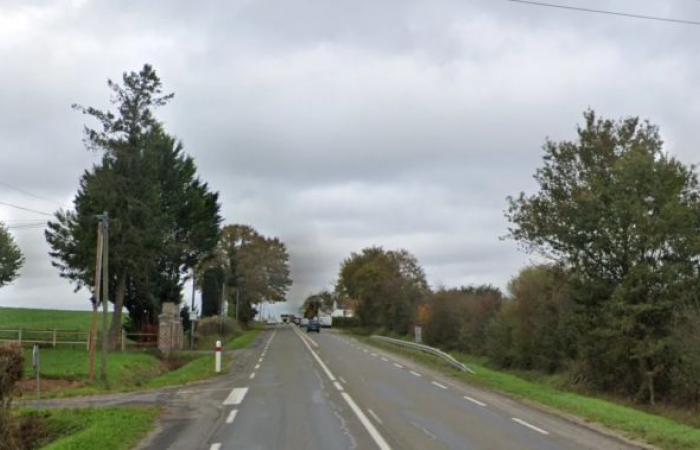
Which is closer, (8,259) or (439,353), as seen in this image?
(439,353)

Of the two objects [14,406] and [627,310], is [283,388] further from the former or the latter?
[627,310]

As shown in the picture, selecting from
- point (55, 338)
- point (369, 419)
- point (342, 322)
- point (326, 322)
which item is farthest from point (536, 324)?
point (342, 322)

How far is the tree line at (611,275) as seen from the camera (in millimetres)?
27859

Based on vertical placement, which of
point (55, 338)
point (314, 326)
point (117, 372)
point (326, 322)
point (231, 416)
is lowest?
point (117, 372)

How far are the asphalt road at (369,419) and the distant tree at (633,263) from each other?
25.0ft

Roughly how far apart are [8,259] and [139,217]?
3064cm

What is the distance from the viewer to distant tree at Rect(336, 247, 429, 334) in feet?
234

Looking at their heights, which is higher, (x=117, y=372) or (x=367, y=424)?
(x=367, y=424)

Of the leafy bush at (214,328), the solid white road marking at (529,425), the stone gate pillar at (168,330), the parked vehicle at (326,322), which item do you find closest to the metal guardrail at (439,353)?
the solid white road marking at (529,425)

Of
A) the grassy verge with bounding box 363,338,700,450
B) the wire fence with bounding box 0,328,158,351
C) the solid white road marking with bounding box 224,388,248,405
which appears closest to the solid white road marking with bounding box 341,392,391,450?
the solid white road marking with bounding box 224,388,248,405

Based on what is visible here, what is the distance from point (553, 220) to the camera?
3600 centimetres

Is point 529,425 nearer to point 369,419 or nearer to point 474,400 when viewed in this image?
point 369,419

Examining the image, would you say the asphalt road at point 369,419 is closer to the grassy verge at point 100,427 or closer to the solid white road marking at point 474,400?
the solid white road marking at point 474,400

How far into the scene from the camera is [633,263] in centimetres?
2906
